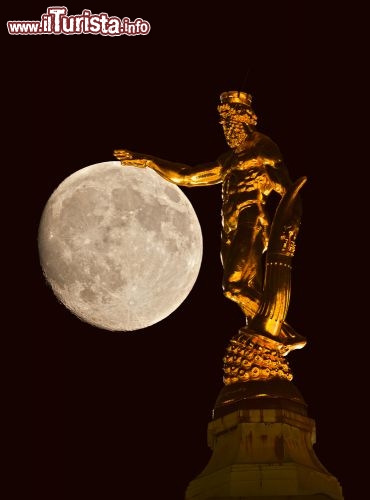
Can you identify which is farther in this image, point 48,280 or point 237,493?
point 48,280

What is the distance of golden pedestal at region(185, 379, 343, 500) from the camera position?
1728 cm

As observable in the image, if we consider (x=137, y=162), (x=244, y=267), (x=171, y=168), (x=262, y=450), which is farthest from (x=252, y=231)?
(x=262, y=450)

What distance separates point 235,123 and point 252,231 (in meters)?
1.36

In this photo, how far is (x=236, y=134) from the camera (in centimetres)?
1934

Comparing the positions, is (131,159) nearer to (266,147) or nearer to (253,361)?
(266,147)

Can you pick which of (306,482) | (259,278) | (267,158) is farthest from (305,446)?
(267,158)

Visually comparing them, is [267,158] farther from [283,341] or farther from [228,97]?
[283,341]

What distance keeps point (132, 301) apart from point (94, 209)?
1208mm

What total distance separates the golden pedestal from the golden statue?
296 mm

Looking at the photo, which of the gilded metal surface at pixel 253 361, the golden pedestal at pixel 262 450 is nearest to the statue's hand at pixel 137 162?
the gilded metal surface at pixel 253 361

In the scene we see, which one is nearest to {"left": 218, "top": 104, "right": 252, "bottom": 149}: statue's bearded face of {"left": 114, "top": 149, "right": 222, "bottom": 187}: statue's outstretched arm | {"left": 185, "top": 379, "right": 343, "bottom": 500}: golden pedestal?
{"left": 114, "top": 149, "right": 222, "bottom": 187}: statue's outstretched arm

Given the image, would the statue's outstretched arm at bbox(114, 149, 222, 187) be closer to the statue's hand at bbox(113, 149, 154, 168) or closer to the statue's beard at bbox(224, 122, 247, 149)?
the statue's hand at bbox(113, 149, 154, 168)

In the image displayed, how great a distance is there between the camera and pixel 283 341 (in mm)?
18359

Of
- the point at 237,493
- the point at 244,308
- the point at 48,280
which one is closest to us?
the point at 237,493
